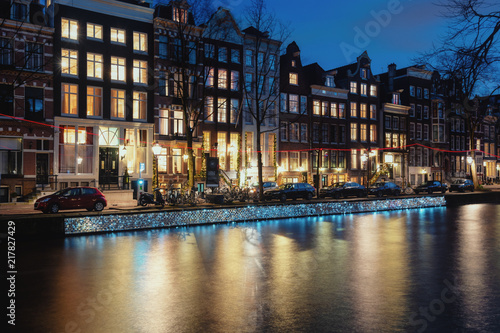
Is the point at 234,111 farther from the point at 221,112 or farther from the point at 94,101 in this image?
the point at 94,101

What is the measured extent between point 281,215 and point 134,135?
18.7 metres

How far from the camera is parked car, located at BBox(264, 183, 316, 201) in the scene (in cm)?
3597

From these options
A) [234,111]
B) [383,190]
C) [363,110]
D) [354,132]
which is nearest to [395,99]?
[363,110]

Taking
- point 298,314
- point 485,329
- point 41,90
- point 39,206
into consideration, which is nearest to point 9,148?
point 41,90

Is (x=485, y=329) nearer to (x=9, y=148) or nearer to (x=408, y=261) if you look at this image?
(x=408, y=261)

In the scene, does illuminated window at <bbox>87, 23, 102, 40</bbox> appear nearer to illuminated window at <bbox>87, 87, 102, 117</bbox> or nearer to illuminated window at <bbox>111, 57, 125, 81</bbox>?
illuminated window at <bbox>111, 57, 125, 81</bbox>

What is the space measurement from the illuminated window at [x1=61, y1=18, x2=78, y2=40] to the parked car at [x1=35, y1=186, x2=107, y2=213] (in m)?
16.2

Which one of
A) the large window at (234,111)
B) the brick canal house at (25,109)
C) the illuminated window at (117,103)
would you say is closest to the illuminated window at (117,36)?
the illuminated window at (117,103)

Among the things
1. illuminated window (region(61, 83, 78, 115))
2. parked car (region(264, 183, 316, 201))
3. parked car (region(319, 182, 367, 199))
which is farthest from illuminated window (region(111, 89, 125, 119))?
parked car (region(319, 182, 367, 199))

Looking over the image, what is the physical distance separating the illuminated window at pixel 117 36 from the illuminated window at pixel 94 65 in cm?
208

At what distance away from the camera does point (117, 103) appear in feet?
124

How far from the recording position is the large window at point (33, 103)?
3309 centimetres

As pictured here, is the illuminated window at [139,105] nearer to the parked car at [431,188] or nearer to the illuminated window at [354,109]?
the illuminated window at [354,109]

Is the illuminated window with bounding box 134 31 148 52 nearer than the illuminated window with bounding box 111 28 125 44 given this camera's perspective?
No
